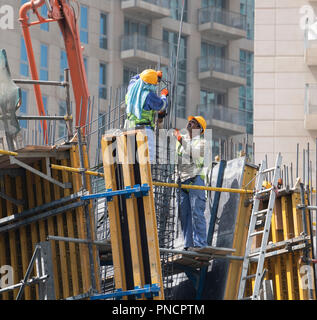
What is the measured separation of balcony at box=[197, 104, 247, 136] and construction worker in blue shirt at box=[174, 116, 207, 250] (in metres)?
47.7

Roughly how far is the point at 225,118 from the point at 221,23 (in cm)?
647

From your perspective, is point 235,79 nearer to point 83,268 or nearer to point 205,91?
point 205,91

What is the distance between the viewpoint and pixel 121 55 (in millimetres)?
67812

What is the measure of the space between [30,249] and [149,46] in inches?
1841

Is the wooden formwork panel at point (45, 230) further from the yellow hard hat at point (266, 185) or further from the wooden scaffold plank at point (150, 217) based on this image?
the yellow hard hat at point (266, 185)

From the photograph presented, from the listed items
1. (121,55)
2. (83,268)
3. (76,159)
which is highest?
(121,55)

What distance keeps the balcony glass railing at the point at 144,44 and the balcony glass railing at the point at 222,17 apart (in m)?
4.90

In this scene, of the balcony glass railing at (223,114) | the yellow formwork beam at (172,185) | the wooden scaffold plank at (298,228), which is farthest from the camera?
the balcony glass railing at (223,114)

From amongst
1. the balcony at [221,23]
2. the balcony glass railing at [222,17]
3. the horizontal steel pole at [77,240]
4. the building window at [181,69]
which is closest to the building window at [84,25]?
the building window at [181,69]

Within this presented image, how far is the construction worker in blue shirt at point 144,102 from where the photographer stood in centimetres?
2170

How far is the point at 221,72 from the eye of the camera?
72.7m

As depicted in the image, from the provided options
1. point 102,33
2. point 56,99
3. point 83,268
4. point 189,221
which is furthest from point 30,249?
point 102,33

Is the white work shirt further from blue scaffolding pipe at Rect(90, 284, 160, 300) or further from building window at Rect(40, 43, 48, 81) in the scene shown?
building window at Rect(40, 43, 48, 81)
